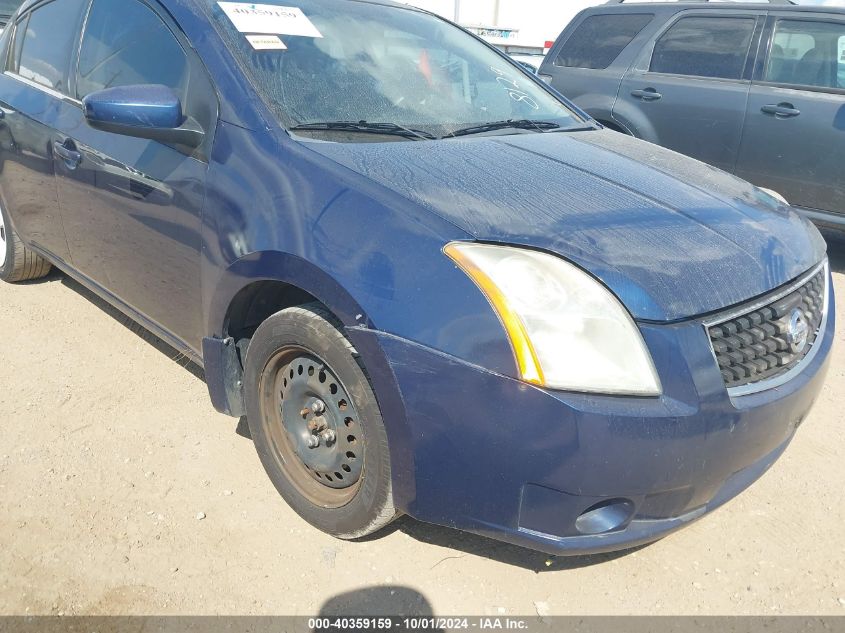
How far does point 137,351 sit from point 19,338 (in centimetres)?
62

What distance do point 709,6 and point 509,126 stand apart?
376 cm

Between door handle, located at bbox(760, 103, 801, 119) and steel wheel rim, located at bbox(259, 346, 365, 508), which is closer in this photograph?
steel wheel rim, located at bbox(259, 346, 365, 508)

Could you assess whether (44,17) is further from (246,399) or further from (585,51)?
(585,51)

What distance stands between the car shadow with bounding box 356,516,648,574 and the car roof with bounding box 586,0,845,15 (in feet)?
15.0

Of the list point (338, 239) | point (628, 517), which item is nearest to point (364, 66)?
point (338, 239)

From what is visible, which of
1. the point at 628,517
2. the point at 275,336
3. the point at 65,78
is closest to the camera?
the point at 628,517

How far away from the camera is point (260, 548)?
7.35 feet

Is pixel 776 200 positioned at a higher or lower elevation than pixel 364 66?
lower

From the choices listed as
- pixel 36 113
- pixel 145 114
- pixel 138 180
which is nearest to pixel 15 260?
pixel 36 113

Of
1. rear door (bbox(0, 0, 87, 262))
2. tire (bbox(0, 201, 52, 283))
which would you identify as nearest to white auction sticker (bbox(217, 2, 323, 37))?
rear door (bbox(0, 0, 87, 262))

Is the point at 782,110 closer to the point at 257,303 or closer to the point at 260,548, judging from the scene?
the point at 257,303

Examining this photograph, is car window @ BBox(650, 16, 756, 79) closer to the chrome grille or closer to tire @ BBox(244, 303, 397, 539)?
the chrome grille

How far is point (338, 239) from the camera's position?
74.7 inches

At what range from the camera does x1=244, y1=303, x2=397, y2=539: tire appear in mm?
1942
